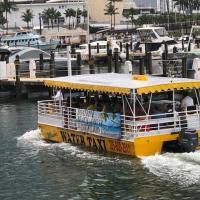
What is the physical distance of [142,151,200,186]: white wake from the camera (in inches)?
763

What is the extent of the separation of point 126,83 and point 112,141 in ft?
6.92

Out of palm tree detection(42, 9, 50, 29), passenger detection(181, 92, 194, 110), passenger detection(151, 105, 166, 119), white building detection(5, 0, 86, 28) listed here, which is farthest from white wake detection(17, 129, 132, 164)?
white building detection(5, 0, 86, 28)

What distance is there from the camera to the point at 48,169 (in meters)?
22.0

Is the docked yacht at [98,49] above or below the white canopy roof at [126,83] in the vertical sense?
above

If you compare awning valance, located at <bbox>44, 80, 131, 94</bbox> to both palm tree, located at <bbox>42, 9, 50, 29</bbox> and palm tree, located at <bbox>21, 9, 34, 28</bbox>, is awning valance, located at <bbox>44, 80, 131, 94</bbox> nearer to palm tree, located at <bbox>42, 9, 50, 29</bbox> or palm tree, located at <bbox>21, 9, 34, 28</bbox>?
palm tree, located at <bbox>21, 9, 34, 28</bbox>

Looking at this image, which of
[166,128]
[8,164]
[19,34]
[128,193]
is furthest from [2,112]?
[19,34]

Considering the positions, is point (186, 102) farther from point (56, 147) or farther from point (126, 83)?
point (56, 147)

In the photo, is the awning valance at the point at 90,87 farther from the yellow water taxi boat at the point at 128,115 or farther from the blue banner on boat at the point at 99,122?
the blue banner on boat at the point at 99,122

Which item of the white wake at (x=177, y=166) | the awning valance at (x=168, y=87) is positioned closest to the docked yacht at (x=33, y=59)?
the awning valance at (x=168, y=87)

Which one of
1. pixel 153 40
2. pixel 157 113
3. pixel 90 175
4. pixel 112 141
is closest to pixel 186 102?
pixel 157 113

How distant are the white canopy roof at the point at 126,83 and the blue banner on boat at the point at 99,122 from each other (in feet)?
2.97

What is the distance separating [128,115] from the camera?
22984mm

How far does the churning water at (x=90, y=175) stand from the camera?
18.6 metres

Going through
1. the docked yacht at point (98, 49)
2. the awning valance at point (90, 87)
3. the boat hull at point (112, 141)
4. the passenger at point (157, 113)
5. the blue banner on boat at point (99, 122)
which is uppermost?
the docked yacht at point (98, 49)
